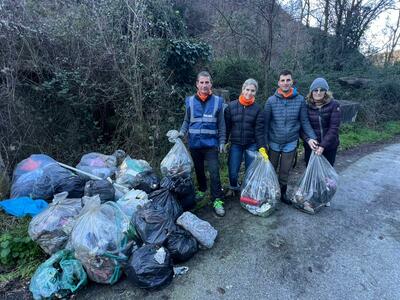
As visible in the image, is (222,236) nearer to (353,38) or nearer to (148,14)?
(148,14)

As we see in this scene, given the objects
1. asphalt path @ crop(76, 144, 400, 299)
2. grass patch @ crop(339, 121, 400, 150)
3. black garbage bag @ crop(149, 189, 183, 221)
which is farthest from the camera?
grass patch @ crop(339, 121, 400, 150)

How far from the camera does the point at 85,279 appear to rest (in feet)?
7.30

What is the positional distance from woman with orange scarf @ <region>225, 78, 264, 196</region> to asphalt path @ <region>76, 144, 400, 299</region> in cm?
82

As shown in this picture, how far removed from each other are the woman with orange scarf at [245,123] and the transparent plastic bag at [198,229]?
1.16 metres

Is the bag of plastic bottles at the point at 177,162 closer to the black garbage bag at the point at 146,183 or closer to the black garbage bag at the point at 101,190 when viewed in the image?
the black garbage bag at the point at 146,183

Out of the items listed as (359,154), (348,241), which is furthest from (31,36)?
(359,154)

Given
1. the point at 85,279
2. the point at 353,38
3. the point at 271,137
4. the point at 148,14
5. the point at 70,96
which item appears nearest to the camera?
the point at 85,279

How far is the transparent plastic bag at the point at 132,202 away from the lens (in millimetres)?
2760

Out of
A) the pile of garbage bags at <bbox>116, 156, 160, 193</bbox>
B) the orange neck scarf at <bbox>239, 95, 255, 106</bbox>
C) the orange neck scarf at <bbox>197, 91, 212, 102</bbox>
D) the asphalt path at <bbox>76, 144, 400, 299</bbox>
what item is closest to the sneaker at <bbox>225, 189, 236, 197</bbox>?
the asphalt path at <bbox>76, 144, 400, 299</bbox>

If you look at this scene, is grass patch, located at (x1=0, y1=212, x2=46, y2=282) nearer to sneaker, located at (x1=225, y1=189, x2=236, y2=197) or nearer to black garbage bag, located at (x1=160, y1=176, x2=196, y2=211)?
black garbage bag, located at (x1=160, y1=176, x2=196, y2=211)

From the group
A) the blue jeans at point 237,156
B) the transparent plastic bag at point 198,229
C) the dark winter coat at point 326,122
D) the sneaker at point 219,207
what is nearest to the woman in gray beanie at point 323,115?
the dark winter coat at point 326,122

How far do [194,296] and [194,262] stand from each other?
0.39 meters

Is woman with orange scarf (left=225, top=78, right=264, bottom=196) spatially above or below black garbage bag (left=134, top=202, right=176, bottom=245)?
above

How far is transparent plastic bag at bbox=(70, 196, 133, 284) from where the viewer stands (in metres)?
2.16
